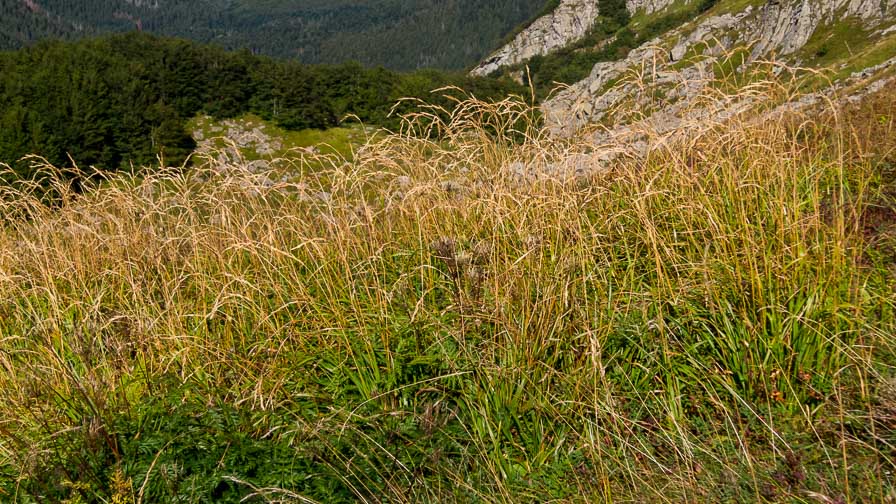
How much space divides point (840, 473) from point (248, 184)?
4257 millimetres

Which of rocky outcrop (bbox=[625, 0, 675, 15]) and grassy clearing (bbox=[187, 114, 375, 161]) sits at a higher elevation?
rocky outcrop (bbox=[625, 0, 675, 15])

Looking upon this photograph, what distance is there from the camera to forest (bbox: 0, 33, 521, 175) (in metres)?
71.1

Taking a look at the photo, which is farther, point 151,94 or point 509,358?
point 151,94

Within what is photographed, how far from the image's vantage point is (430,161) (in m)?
5.20

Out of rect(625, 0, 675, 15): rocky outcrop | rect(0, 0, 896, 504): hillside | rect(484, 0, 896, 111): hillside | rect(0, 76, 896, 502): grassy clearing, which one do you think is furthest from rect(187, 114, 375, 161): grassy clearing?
rect(625, 0, 675, 15): rocky outcrop

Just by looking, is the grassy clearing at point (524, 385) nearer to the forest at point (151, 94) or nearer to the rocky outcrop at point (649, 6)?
the forest at point (151, 94)

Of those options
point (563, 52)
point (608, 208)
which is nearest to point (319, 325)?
point (608, 208)

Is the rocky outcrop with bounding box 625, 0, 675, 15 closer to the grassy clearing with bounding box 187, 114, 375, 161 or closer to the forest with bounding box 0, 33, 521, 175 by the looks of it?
the forest with bounding box 0, 33, 521, 175

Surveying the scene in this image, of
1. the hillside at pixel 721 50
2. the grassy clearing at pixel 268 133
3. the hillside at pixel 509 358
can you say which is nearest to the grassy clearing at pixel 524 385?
the hillside at pixel 509 358

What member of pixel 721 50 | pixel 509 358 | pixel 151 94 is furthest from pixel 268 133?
pixel 509 358

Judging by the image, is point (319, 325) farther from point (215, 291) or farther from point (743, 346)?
point (743, 346)

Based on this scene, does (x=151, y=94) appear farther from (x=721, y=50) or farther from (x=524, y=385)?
(x=524, y=385)

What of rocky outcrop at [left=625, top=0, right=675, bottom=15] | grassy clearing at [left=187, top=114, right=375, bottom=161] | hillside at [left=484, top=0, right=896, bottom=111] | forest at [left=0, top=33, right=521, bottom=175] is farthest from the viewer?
rocky outcrop at [left=625, top=0, right=675, bottom=15]

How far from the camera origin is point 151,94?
83000 millimetres
